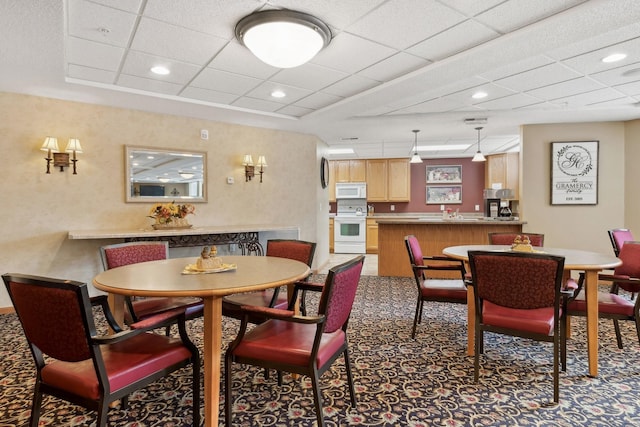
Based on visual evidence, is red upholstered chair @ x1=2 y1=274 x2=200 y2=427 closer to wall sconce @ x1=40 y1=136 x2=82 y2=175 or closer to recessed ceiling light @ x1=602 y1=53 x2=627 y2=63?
wall sconce @ x1=40 y1=136 x2=82 y2=175

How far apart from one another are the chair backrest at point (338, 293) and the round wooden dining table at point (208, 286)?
305mm

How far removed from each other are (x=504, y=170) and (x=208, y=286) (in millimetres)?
8026

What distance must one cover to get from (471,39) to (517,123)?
3.23 metres

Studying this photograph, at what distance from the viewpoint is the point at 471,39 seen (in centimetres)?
271

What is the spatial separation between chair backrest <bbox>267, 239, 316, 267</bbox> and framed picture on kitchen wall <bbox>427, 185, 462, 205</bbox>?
675cm

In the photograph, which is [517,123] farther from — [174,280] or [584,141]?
[174,280]

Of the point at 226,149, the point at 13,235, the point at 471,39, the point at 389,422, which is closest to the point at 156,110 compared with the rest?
the point at 226,149

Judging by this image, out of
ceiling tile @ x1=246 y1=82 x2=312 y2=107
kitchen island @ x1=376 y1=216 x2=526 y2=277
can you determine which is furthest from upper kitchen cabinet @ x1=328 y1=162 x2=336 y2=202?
ceiling tile @ x1=246 y1=82 x2=312 y2=107

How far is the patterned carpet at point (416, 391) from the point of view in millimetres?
1950

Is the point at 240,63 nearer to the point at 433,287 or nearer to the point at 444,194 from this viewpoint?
the point at 433,287

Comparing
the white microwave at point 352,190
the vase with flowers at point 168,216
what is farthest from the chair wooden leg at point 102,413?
the white microwave at point 352,190

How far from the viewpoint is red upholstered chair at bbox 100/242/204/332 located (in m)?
2.40

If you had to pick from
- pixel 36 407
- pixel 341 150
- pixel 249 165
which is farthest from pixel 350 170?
pixel 36 407

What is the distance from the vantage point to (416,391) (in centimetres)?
225
